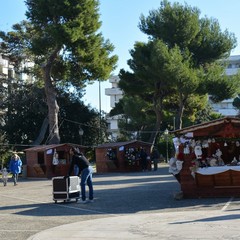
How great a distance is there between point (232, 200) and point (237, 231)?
5925 mm

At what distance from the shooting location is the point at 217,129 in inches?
660

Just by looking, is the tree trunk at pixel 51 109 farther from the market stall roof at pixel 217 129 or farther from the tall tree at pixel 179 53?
the market stall roof at pixel 217 129

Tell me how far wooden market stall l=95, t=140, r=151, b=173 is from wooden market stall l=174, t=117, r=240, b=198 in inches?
783

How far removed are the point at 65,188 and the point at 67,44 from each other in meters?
27.0

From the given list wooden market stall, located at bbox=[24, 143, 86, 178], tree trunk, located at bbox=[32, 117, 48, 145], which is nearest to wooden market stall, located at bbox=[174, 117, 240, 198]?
wooden market stall, located at bbox=[24, 143, 86, 178]

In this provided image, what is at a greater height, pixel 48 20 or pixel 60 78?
pixel 48 20

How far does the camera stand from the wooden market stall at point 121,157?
122 feet

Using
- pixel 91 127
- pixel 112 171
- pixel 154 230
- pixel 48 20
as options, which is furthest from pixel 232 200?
pixel 91 127

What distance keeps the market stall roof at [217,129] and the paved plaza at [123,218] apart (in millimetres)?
2279

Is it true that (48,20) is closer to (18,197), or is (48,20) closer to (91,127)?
(91,127)

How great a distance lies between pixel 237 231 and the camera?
30.8 feet

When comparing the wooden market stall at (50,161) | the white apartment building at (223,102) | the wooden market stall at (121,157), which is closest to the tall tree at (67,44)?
the wooden market stall at (121,157)

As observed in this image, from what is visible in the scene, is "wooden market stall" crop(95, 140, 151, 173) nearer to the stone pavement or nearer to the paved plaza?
the paved plaza

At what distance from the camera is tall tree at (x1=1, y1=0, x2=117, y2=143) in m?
41.2
